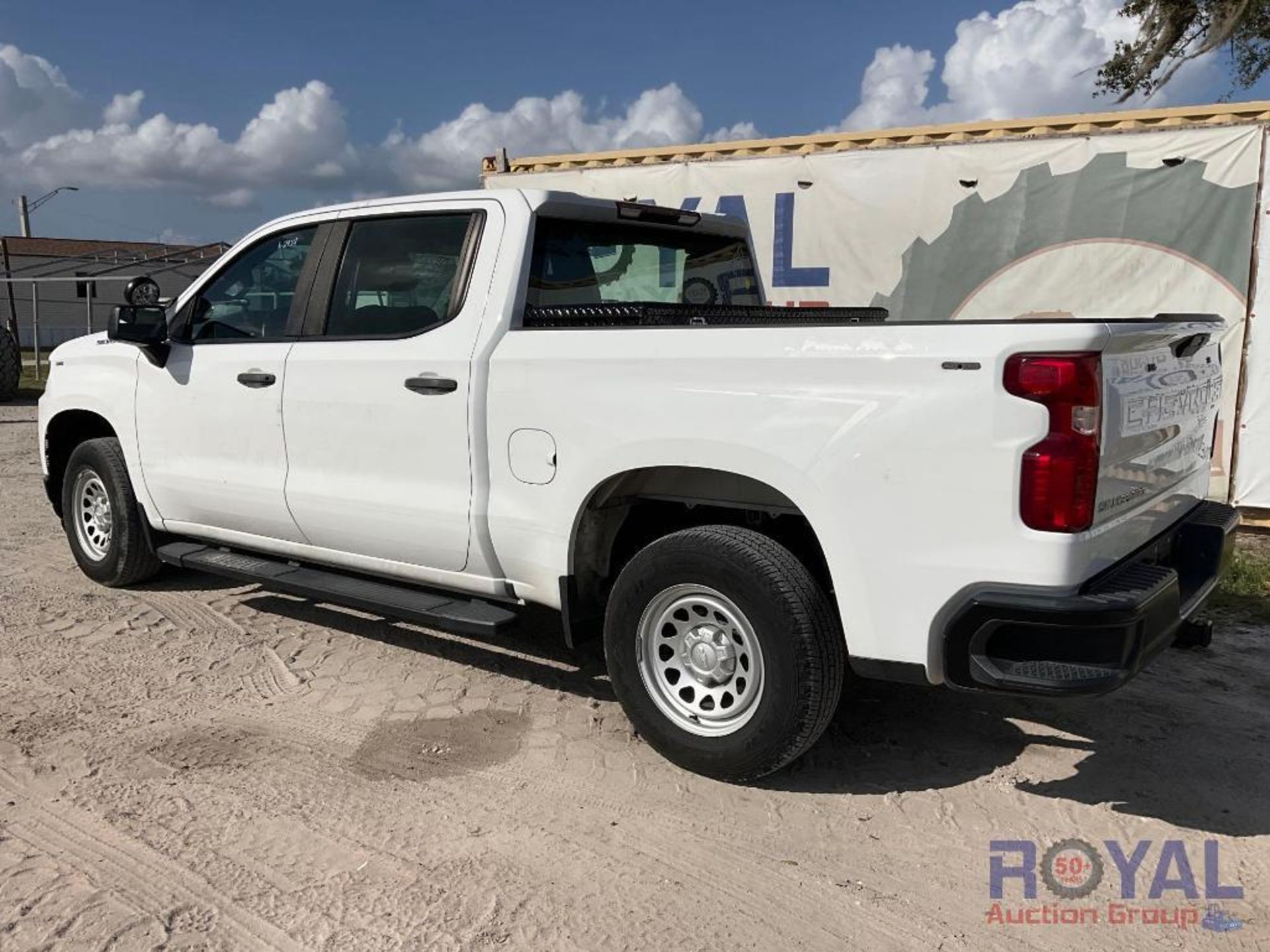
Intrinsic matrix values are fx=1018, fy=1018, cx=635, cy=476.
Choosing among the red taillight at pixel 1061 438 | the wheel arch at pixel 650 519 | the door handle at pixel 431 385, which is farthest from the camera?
the door handle at pixel 431 385

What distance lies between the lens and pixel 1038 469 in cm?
265

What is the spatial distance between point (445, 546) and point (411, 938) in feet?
5.49

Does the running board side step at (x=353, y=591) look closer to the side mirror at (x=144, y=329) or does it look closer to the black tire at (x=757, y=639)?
the black tire at (x=757, y=639)

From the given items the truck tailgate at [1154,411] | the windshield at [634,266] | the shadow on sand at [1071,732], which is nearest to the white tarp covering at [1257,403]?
the shadow on sand at [1071,732]

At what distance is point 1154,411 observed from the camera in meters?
3.07

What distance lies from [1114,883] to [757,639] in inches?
47.4

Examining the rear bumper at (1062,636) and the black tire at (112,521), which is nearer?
the rear bumper at (1062,636)

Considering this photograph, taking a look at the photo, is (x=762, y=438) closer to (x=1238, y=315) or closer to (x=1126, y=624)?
(x=1126, y=624)

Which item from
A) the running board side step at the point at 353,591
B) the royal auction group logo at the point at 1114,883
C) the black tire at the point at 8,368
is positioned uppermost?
the black tire at the point at 8,368

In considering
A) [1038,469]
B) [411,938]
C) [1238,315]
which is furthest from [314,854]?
[1238,315]

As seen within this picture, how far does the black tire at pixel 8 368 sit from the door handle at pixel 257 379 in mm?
13475

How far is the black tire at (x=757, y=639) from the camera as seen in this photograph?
10.2 feet

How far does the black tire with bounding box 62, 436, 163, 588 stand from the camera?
535 centimetres

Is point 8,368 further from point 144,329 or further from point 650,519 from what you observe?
point 650,519
